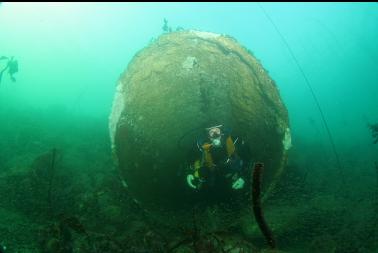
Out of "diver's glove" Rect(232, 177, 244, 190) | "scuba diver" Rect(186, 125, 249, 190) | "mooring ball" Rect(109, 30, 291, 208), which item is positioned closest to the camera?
"scuba diver" Rect(186, 125, 249, 190)

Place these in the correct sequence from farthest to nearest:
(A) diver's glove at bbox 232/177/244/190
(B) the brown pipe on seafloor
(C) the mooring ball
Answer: (C) the mooring ball → (A) diver's glove at bbox 232/177/244/190 → (B) the brown pipe on seafloor

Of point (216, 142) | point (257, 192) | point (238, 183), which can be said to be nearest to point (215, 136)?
point (216, 142)

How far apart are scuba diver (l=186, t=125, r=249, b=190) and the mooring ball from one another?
10.0 inches

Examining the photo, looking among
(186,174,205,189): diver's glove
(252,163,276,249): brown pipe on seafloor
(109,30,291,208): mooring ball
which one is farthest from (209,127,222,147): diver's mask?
(252,163,276,249): brown pipe on seafloor

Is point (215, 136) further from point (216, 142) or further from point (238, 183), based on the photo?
point (238, 183)

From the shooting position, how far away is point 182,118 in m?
5.18

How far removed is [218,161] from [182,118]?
0.86 m

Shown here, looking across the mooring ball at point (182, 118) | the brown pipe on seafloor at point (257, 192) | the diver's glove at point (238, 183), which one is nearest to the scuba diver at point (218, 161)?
the diver's glove at point (238, 183)

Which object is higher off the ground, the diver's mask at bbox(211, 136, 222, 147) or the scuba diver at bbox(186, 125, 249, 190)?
the diver's mask at bbox(211, 136, 222, 147)

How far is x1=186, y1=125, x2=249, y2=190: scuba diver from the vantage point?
475cm

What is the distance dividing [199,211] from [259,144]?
1418mm

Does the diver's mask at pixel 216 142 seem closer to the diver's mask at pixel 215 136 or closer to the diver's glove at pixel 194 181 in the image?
the diver's mask at pixel 215 136

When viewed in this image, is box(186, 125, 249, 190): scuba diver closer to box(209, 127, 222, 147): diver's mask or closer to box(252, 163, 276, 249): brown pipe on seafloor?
box(209, 127, 222, 147): diver's mask

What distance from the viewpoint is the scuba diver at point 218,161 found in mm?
4746
